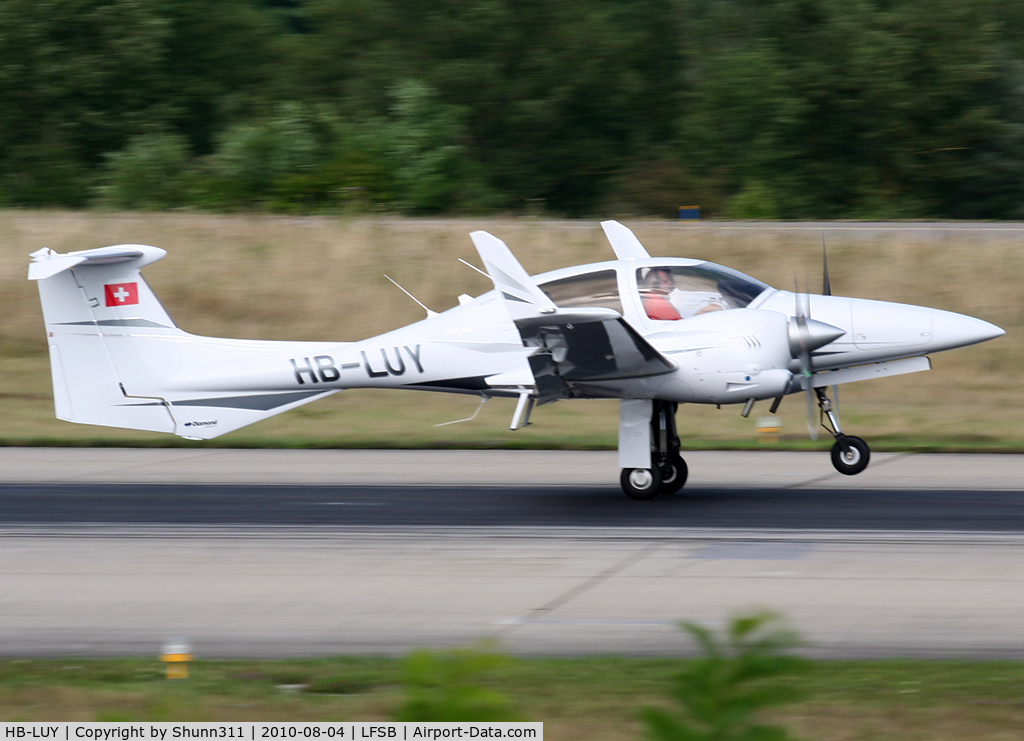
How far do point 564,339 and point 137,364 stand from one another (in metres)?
5.01

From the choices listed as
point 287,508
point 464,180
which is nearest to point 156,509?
point 287,508

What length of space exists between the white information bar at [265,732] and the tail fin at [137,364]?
7516mm

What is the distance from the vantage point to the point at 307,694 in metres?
5.73

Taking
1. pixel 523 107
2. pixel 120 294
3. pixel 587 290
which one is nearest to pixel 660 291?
pixel 587 290

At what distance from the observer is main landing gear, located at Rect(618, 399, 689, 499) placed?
11062 mm

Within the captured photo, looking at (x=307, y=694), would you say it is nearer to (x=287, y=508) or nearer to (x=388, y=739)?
(x=388, y=739)

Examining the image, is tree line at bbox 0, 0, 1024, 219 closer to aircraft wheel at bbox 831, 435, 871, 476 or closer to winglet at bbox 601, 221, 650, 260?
winglet at bbox 601, 221, 650, 260

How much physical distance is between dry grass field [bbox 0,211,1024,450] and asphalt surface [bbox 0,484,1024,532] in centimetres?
476

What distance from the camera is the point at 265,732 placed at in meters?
4.26

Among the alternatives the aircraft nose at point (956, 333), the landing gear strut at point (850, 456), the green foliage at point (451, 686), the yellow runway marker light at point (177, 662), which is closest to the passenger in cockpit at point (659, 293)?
the landing gear strut at point (850, 456)

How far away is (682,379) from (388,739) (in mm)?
8187

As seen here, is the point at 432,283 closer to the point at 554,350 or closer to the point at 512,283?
the point at 554,350

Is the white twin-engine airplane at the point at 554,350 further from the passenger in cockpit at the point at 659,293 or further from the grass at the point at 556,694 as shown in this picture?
the grass at the point at 556,694

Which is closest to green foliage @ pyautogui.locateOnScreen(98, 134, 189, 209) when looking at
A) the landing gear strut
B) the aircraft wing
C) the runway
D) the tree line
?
the tree line
